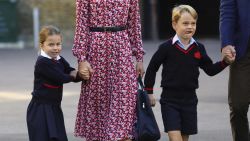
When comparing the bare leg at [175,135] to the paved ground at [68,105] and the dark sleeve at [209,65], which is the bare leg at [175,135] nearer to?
the dark sleeve at [209,65]

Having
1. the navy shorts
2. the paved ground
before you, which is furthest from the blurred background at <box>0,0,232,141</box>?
the navy shorts

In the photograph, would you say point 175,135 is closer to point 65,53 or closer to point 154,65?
point 154,65

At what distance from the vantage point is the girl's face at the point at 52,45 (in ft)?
21.1

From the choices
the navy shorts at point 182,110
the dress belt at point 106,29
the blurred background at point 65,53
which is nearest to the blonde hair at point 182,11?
the dress belt at point 106,29

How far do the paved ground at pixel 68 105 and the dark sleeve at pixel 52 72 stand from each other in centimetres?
195

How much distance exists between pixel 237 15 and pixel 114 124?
4.45 ft

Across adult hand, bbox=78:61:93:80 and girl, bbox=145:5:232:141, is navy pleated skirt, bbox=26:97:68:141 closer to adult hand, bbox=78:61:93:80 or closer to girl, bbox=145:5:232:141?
adult hand, bbox=78:61:93:80

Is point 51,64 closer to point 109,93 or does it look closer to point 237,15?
point 109,93

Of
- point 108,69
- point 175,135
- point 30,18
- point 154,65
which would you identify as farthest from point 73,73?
Answer: point 30,18

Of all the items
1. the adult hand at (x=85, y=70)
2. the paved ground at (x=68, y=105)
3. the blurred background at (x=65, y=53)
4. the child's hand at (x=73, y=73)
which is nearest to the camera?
the adult hand at (x=85, y=70)

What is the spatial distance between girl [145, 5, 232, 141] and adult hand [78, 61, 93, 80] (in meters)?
0.50

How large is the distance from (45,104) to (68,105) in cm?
427

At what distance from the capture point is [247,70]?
6.70 meters

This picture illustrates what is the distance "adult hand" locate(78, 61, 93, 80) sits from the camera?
632 cm
